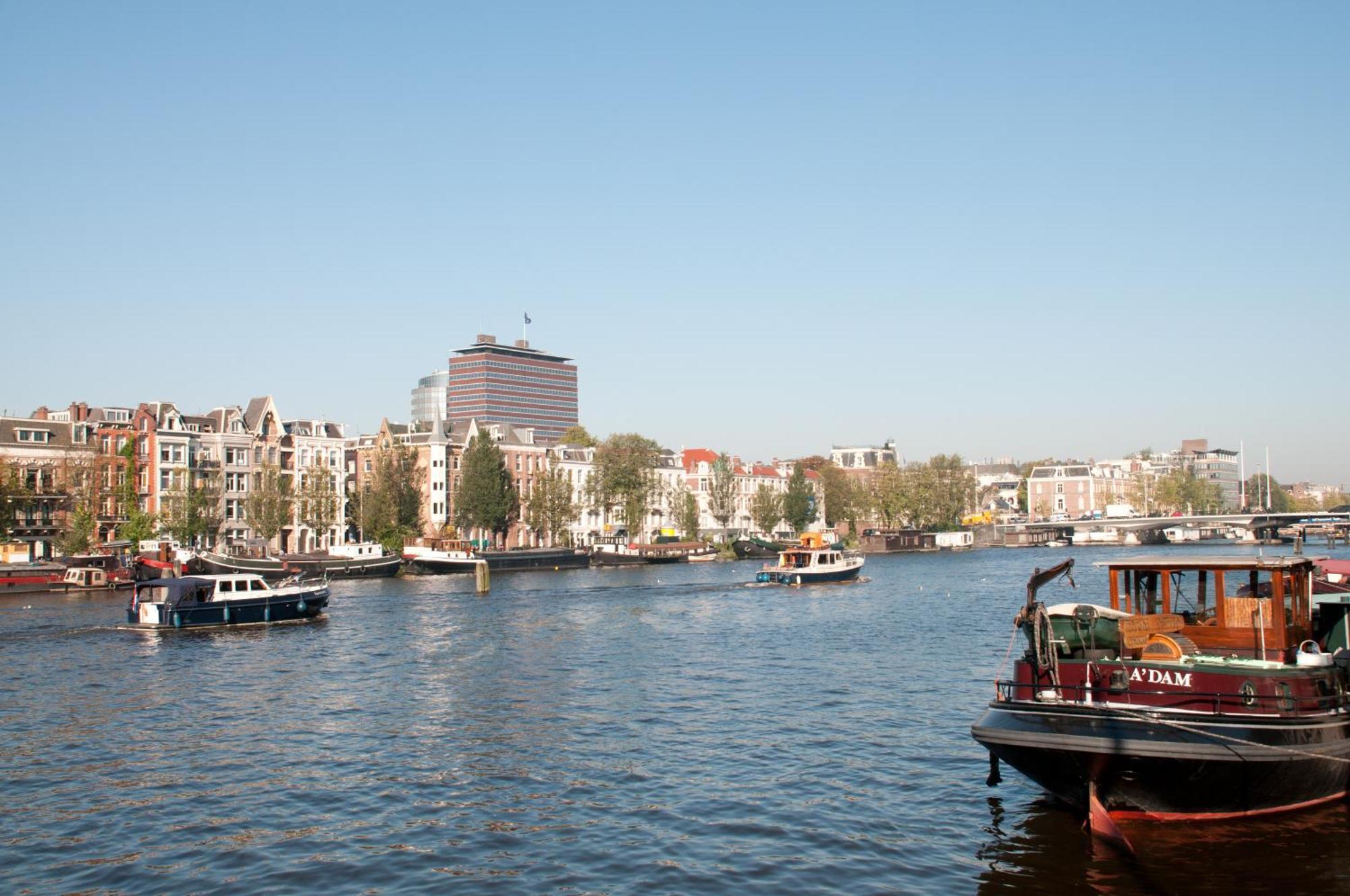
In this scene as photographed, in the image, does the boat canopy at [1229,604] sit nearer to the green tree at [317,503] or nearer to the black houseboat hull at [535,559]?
the black houseboat hull at [535,559]

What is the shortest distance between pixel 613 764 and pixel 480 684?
14988 millimetres

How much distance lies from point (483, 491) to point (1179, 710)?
124000 millimetres

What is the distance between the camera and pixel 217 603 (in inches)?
2672

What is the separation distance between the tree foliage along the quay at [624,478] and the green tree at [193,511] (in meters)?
48.9

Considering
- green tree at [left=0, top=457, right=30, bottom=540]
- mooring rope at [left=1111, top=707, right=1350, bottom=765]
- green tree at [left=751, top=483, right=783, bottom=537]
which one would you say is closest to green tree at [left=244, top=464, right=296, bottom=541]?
green tree at [left=0, top=457, right=30, bottom=540]

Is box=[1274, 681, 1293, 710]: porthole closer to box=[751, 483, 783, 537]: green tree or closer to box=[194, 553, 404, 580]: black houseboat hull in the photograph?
box=[194, 553, 404, 580]: black houseboat hull

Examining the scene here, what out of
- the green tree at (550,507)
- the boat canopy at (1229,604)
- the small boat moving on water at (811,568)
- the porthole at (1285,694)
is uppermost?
the green tree at (550,507)

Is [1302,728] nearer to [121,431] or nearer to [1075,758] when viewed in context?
[1075,758]

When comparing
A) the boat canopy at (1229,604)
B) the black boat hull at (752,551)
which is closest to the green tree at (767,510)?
the black boat hull at (752,551)

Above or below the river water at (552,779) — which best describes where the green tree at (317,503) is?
above

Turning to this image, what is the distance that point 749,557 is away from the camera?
16300 cm

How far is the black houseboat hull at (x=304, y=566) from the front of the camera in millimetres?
100500

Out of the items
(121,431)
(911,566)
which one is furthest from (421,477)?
(911,566)

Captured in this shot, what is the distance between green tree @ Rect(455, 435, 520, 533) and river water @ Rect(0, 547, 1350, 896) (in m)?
82.8
